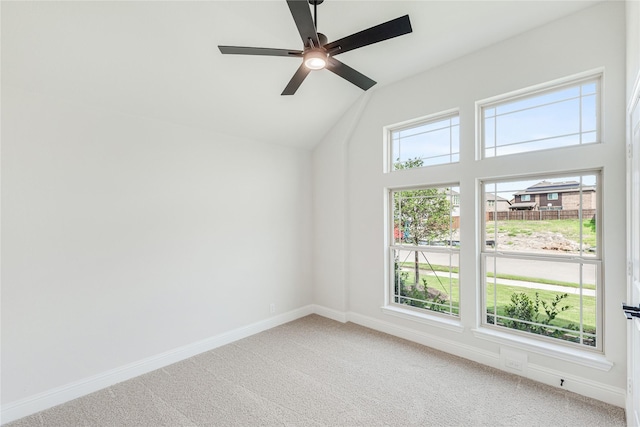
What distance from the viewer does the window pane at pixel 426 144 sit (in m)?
3.24

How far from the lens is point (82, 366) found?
252 centimetres

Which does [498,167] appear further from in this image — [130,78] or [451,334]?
[130,78]

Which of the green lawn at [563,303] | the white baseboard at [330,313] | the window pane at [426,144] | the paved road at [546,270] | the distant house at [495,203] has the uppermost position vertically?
the window pane at [426,144]


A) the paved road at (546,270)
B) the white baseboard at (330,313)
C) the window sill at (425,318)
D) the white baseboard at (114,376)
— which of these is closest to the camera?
the white baseboard at (114,376)

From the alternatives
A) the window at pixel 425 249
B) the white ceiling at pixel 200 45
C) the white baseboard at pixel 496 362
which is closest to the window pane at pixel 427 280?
the window at pixel 425 249

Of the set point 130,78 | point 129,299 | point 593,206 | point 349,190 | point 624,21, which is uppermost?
point 624,21

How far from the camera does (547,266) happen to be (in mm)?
2674

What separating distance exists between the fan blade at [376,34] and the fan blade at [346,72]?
140mm

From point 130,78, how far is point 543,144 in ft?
12.0

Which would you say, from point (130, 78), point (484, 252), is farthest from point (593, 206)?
point (130, 78)

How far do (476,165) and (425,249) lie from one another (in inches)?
42.7

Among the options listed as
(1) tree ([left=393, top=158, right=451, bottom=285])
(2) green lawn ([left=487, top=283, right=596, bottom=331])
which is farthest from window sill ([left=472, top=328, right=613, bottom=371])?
(1) tree ([left=393, top=158, right=451, bottom=285])

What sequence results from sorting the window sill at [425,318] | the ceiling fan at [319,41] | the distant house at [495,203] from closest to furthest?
the ceiling fan at [319,41]
the distant house at [495,203]
the window sill at [425,318]

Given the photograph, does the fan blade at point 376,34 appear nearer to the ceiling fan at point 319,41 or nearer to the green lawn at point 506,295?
the ceiling fan at point 319,41
